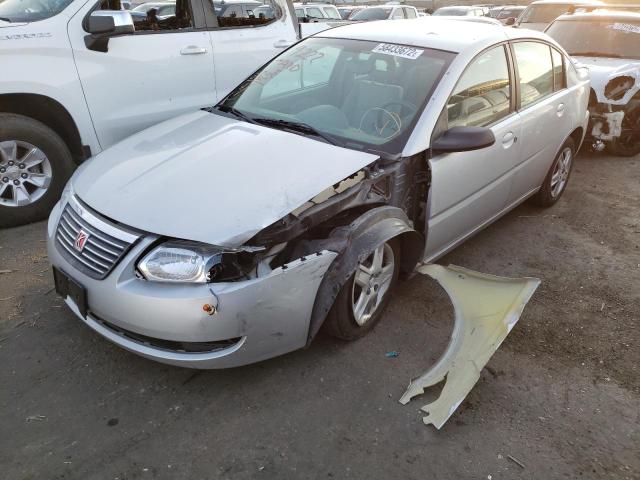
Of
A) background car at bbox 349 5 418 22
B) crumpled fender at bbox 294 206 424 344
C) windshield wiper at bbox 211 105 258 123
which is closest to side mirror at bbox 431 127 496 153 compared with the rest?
crumpled fender at bbox 294 206 424 344

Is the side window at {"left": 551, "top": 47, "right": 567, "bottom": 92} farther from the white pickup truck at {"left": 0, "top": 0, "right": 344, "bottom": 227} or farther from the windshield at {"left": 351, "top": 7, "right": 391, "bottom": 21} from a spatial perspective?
the windshield at {"left": 351, "top": 7, "right": 391, "bottom": 21}

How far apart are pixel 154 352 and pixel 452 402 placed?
4.63ft

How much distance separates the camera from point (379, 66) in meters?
3.60

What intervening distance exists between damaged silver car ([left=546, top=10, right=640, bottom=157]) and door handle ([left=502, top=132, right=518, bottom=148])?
3.22m

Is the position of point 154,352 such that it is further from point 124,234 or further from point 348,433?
Answer: point 348,433

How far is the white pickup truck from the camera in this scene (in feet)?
13.4

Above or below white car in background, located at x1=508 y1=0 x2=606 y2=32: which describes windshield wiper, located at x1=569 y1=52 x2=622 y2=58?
above

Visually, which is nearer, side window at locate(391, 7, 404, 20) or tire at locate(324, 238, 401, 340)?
tire at locate(324, 238, 401, 340)

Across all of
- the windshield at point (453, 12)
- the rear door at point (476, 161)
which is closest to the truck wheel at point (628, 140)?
the rear door at point (476, 161)

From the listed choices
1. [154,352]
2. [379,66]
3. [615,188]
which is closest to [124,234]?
[154,352]

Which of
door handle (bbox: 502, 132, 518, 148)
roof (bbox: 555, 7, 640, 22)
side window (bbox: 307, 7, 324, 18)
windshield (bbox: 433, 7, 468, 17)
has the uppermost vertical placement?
door handle (bbox: 502, 132, 518, 148)

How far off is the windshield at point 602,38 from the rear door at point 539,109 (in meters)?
2.95

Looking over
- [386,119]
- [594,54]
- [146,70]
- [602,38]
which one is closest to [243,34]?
[146,70]

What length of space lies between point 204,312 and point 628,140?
6.29 metres
